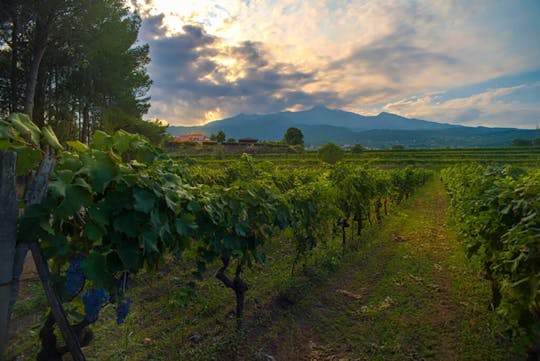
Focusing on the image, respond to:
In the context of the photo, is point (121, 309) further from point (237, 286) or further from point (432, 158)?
point (432, 158)

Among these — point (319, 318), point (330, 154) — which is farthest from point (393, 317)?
point (330, 154)

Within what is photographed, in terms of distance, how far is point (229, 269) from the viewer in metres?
5.98

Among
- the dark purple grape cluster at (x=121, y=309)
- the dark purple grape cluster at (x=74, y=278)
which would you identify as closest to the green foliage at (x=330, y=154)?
the dark purple grape cluster at (x=121, y=309)

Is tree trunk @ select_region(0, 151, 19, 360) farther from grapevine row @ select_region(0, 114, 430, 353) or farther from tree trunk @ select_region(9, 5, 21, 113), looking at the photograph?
tree trunk @ select_region(9, 5, 21, 113)

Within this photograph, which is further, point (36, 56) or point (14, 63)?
point (14, 63)

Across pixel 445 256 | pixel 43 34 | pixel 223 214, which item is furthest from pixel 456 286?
pixel 43 34

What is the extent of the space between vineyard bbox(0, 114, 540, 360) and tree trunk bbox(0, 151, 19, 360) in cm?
2

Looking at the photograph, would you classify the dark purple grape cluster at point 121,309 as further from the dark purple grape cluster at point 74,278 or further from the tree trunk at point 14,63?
the tree trunk at point 14,63

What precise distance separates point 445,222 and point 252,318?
972 centimetres

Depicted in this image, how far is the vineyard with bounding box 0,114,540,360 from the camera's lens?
1854 millimetres

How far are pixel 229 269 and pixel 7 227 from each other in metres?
4.59

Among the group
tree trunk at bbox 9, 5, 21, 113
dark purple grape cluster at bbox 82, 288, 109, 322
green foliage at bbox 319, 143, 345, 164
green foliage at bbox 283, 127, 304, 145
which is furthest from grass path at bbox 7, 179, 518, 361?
green foliage at bbox 283, 127, 304, 145

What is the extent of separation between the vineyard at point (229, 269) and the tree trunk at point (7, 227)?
2 centimetres

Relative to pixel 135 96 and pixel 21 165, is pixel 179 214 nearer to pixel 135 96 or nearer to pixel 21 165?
pixel 21 165
